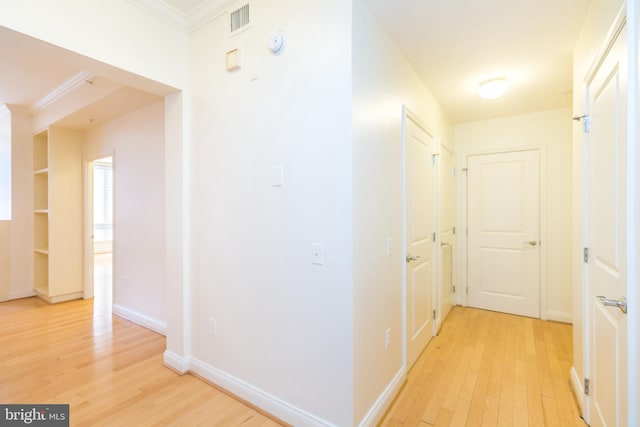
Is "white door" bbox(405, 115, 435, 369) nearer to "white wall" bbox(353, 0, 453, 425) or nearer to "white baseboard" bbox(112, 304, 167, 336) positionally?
"white wall" bbox(353, 0, 453, 425)

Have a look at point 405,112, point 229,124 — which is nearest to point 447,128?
point 405,112

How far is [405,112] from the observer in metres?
2.34

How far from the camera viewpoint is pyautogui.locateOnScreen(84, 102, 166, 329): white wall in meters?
3.28

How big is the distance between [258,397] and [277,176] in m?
1.48

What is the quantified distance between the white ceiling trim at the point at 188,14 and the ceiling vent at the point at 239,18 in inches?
3.9

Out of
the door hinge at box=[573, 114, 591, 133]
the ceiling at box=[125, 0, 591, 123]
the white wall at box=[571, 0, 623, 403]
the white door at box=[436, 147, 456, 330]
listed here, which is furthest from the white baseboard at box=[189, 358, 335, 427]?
the ceiling at box=[125, 0, 591, 123]

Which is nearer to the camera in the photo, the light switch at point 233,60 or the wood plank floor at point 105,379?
the wood plank floor at point 105,379

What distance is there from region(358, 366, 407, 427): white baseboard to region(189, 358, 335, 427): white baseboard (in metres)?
0.24

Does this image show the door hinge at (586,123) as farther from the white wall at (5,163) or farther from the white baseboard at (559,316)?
the white wall at (5,163)

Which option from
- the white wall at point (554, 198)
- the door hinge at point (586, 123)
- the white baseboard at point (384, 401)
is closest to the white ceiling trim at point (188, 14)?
the door hinge at point (586, 123)

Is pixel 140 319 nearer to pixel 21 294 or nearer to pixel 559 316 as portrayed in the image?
pixel 21 294

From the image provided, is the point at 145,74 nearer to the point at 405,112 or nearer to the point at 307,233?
the point at 307,233

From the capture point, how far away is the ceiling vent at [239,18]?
6.53 ft

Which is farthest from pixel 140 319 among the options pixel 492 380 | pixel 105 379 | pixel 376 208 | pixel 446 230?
pixel 446 230
